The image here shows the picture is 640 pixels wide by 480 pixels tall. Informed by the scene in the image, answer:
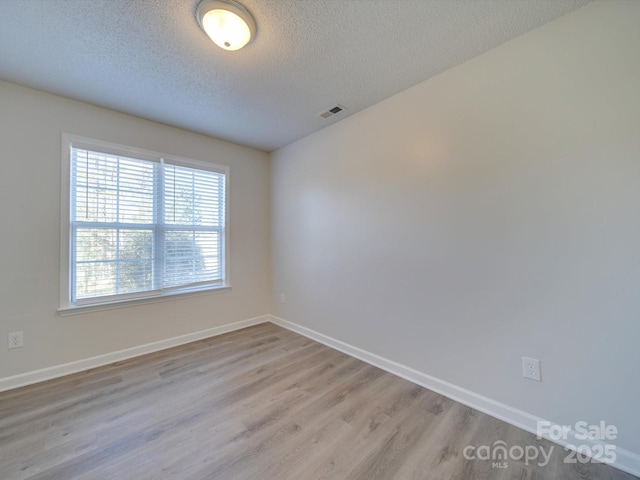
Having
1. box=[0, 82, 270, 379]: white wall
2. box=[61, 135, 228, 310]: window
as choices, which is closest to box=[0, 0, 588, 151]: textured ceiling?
box=[0, 82, 270, 379]: white wall

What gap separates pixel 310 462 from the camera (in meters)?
1.40

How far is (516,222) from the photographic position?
1684mm

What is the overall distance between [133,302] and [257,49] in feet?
8.77

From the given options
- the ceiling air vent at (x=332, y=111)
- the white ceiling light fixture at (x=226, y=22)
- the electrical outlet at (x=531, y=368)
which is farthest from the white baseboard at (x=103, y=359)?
the electrical outlet at (x=531, y=368)

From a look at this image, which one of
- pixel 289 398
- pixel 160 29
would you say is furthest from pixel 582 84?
pixel 289 398

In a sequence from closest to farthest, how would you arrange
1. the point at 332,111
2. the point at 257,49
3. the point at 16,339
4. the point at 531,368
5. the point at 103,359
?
the point at 531,368, the point at 257,49, the point at 16,339, the point at 103,359, the point at 332,111

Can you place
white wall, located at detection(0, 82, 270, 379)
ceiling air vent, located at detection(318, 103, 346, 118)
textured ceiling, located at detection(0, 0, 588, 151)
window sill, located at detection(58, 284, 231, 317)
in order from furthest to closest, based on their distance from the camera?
ceiling air vent, located at detection(318, 103, 346, 118) → window sill, located at detection(58, 284, 231, 317) → white wall, located at detection(0, 82, 270, 379) → textured ceiling, located at detection(0, 0, 588, 151)

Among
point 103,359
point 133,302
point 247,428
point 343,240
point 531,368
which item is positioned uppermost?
point 343,240

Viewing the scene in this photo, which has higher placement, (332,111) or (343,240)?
(332,111)

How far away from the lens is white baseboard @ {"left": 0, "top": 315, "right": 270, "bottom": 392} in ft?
6.94

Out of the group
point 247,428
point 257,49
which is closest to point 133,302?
point 247,428

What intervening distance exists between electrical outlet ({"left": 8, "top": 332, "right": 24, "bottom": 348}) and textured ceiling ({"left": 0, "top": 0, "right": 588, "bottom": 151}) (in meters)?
2.10

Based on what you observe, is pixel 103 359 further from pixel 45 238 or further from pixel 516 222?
pixel 516 222

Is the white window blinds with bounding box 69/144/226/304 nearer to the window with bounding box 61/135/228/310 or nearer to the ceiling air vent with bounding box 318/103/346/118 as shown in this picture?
the window with bounding box 61/135/228/310
